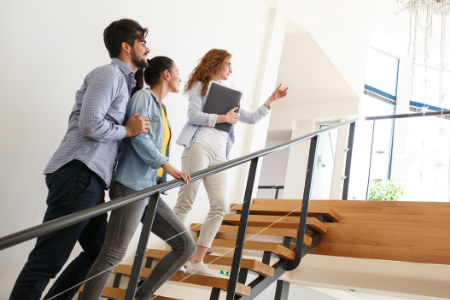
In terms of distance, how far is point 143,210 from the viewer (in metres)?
1.52

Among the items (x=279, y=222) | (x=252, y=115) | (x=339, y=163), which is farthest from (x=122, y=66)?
(x=339, y=163)

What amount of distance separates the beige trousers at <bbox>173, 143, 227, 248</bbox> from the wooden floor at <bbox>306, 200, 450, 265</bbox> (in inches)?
34.5

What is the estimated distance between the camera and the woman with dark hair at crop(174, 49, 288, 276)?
6.49ft

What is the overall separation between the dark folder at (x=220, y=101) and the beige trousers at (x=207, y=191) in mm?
171

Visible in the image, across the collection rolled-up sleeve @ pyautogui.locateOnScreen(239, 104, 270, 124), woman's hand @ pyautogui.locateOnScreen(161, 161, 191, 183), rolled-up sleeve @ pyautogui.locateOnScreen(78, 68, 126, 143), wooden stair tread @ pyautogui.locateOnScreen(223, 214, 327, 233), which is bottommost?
woman's hand @ pyautogui.locateOnScreen(161, 161, 191, 183)

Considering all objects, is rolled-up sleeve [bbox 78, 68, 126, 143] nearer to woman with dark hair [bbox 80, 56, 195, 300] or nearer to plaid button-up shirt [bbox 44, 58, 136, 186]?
plaid button-up shirt [bbox 44, 58, 136, 186]

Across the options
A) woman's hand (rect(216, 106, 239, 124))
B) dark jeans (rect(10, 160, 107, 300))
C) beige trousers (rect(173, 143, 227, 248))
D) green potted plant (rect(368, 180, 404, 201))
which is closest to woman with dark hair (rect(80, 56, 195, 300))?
dark jeans (rect(10, 160, 107, 300))

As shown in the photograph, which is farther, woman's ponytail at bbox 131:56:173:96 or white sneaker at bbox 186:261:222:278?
white sneaker at bbox 186:261:222:278

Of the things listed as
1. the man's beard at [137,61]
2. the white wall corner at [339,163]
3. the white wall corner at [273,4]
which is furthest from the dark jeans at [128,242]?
the white wall corner at [339,163]

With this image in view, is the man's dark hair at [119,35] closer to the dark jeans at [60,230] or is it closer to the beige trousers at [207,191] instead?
the dark jeans at [60,230]

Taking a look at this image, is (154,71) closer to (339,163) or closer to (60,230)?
(60,230)

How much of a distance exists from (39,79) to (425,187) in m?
5.22

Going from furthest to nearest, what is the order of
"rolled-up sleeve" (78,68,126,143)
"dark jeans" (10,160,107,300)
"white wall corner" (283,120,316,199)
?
"white wall corner" (283,120,316,199), "rolled-up sleeve" (78,68,126,143), "dark jeans" (10,160,107,300)

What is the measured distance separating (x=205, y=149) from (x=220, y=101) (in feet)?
0.91
